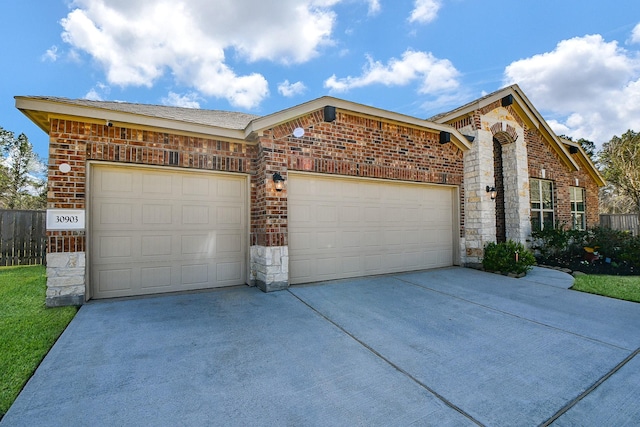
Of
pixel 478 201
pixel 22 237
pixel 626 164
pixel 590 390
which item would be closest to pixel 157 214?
pixel 590 390

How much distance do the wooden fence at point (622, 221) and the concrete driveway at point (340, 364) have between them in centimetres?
1333

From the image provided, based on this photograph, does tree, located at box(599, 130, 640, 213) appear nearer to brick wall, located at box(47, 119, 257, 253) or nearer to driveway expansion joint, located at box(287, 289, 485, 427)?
driveway expansion joint, located at box(287, 289, 485, 427)

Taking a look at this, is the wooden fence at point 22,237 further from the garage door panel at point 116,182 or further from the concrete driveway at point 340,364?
the concrete driveway at point 340,364

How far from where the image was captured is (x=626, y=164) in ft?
57.1

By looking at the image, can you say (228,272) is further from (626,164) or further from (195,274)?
(626,164)

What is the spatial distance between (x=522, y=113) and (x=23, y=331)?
1240 cm

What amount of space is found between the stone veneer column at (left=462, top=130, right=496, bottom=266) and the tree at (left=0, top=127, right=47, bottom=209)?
71.0 ft

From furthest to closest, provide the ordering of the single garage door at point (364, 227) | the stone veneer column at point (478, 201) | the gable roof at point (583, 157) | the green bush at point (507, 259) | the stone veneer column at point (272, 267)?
the gable roof at point (583, 157) < the stone veneer column at point (478, 201) < the green bush at point (507, 259) < the single garage door at point (364, 227) < the stone veneer column at point (272, 267)

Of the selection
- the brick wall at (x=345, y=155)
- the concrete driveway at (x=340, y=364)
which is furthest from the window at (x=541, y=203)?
the concrete driveway at (x=340, y=364)

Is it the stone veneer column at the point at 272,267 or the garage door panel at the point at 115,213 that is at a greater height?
the garage door panel at the point at 115,213

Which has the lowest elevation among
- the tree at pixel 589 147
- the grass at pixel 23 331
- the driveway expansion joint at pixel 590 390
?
the driveway expansion joint at pixel 590 390

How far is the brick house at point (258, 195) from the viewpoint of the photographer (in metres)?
4.45

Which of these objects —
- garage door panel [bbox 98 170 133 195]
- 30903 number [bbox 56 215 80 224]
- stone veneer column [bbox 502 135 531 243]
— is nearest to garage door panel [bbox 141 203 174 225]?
garage door panel [bbox 98 170 133 195]

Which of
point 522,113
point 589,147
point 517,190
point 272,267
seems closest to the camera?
point 272,267
